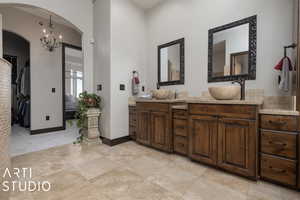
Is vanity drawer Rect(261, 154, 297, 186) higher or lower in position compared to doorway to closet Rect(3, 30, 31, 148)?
lower

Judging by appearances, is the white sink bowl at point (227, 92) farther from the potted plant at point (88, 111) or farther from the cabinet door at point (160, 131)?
the potted plant at point (88, 111)

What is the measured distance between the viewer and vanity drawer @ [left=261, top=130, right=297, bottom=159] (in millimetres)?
1488

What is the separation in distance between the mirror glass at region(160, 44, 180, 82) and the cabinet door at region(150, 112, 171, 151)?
0.91m

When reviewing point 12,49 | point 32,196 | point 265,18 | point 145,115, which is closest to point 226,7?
point 265,18

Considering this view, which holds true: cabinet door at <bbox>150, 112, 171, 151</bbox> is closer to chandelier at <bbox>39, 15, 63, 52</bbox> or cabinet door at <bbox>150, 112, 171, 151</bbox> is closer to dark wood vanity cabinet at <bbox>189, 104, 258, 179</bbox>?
dark wood vanity cabinet at <bbox>189, 104, 258, 179</bbox>


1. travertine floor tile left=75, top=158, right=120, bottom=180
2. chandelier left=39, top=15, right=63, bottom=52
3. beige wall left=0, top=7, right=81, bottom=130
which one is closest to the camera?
travertine floor tile left=75, top=158, right=120, bottom=180

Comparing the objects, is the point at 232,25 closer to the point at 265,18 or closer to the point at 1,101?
the point at 265,18

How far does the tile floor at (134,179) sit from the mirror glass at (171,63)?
1.51 meters

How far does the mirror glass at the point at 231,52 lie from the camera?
2.19 m

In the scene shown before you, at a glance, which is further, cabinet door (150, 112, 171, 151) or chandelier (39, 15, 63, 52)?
chandelier (39, 15, 63, 52)

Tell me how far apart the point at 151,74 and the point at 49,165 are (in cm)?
257

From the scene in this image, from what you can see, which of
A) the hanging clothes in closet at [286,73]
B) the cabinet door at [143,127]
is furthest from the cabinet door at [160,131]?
the hanging clothes in closet at [286,73]

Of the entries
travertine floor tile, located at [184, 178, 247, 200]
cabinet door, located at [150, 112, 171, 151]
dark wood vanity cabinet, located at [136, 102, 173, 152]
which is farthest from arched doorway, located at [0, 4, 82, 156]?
travertine floor tile, located at [184, 178, 247, 200]
